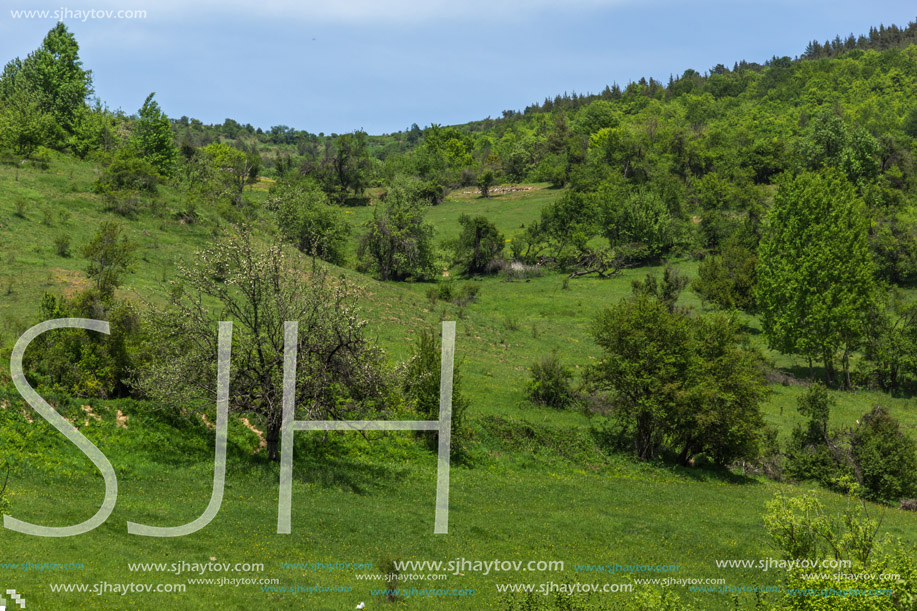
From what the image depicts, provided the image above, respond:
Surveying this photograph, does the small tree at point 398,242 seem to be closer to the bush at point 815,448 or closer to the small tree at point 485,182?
the bush at point 815,448

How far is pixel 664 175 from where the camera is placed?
4673 inches

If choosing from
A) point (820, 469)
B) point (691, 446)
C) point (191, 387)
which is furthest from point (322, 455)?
point (820, 469)

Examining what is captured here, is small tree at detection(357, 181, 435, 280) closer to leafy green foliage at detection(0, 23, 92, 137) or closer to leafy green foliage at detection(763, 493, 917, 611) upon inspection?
leafy green foliage at detection(0, 23, 92, 137)

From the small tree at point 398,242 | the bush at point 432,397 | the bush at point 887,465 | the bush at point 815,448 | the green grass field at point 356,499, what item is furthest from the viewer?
the small tree at point 398,242

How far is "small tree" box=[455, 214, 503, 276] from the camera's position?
93.1 metres

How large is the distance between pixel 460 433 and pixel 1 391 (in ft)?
69.1

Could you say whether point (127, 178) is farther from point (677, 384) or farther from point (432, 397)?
point (677, 384)

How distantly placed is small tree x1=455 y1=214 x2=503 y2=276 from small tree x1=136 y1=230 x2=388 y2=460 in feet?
214

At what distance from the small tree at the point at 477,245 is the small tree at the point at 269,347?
214ft

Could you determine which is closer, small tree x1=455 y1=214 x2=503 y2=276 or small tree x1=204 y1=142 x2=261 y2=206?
small tree x1=455 y1=214 x2=503 y2=276

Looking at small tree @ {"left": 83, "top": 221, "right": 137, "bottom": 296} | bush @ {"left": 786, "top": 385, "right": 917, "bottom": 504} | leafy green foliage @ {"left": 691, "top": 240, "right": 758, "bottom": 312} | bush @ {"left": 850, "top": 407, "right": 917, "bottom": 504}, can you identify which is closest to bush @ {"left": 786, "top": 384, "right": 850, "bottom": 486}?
bush @ {"left": 786, "top": 385, "right": 917, "bottom": 504}

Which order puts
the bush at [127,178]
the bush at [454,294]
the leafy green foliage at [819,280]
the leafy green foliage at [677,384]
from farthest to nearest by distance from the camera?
the bush at [454,294]
the bush at [127,178]
the leafy green foliage at [819,280]
the leafy green foliage at [677,384]

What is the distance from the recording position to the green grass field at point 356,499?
1831 centimetres

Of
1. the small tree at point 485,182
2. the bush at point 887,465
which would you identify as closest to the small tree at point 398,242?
the small tree at point 485,182
